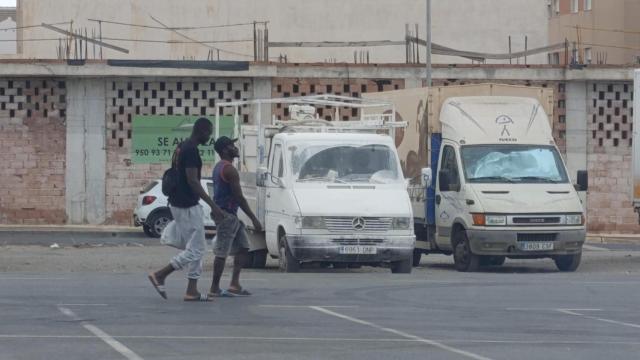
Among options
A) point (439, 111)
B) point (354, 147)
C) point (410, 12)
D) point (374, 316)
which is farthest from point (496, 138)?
point (410, 12)

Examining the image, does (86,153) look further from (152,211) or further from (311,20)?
(311,20)

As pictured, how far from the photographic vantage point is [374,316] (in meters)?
14.1

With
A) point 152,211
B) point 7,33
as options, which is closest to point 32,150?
point 152,211

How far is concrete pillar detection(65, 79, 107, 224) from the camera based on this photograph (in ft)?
125

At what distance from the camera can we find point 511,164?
2306cm

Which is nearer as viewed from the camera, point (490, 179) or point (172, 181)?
point (172, 181)

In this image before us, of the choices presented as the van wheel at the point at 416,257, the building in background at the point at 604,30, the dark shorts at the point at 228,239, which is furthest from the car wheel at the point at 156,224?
the building in background at the point at 604,30

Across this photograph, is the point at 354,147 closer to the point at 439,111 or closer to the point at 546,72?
the point at 439,111

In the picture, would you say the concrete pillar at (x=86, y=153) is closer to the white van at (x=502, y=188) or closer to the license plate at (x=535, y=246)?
the white van at (x=502, y=188)

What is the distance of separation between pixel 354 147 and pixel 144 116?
17989mm

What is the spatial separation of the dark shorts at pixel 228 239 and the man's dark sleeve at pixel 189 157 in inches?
38.4

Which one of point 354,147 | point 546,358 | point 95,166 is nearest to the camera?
point 546,358

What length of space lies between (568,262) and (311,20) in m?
32.1

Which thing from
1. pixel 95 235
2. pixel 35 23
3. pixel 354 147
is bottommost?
pixel 95 235
